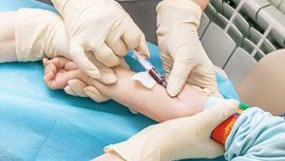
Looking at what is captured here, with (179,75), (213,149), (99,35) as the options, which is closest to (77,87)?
(99,35)

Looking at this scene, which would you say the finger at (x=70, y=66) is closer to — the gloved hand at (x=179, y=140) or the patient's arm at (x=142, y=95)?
the patient's arm at (x=142, y=95)

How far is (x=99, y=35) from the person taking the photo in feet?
3.39

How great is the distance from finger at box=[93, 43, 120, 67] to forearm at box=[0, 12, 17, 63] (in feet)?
0.74

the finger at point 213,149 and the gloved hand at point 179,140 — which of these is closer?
the gloved hand at point 179,140

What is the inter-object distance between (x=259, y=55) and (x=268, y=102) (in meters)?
0.38

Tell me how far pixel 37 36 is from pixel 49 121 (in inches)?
9.1

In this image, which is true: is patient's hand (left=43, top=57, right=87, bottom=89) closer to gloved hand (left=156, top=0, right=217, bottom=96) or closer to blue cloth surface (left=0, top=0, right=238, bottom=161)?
→ blue cloth surface (left=0, top=0, right=238, bottom=161)

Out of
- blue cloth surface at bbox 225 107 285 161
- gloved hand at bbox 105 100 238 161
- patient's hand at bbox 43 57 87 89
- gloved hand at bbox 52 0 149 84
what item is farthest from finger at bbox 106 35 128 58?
blue cloth surface at bbox 225 107 285 161

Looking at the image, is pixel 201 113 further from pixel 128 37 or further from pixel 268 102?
pixel 268 102

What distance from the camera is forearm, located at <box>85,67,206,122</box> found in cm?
105

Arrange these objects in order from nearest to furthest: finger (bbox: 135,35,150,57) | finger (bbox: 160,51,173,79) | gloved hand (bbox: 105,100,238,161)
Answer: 1. gloved hand (bbox: 105,100,238,161)
2. finger (bbox: 135,35,150,57)
3. finger (bbox: 160,51,173,79)

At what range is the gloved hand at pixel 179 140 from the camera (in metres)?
0.87

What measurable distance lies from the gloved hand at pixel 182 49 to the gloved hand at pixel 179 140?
0.44ft

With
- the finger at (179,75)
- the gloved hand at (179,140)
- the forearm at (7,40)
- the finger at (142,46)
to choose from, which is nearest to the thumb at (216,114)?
the gloved hand at (179,140)
